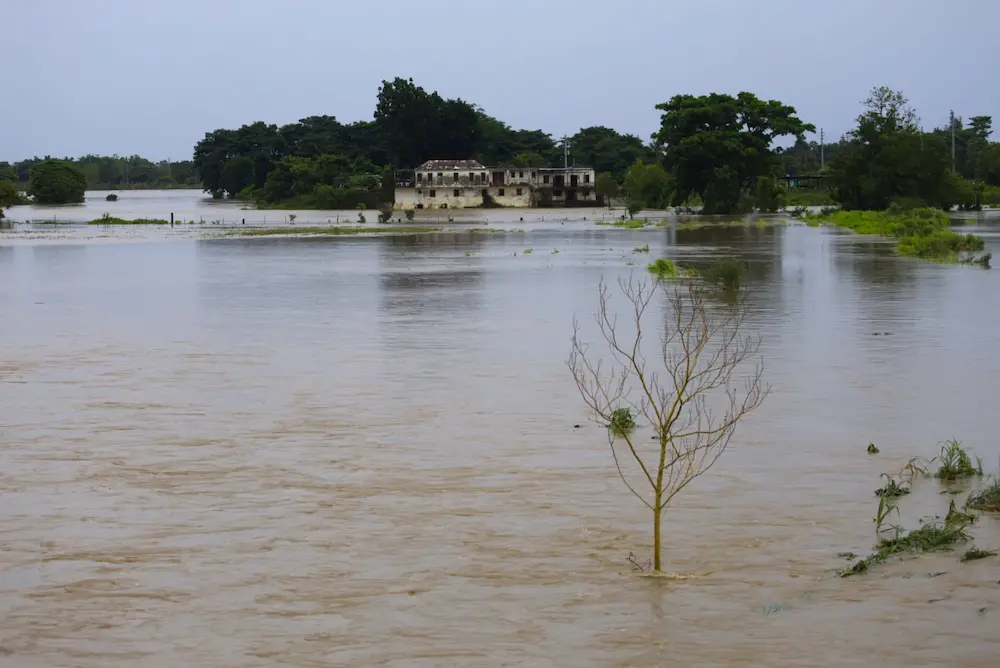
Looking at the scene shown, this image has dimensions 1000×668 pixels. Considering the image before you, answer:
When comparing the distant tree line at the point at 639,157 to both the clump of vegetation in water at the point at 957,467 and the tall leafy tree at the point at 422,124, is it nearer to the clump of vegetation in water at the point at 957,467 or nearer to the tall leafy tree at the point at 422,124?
the tall leafy tree at the point at 422,124

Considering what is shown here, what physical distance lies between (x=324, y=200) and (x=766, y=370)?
11361 cm

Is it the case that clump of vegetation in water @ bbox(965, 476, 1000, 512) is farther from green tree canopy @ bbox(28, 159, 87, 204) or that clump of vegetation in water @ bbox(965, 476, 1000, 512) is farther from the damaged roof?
green tree canopy @ bbox(28, 159, 87, 204)

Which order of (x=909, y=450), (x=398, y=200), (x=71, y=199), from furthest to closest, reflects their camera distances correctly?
(x=71, y=199) < (x=398, y=200) < (x=909, y=450)

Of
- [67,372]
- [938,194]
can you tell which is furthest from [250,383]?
[938,194]

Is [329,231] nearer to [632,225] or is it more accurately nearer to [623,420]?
[632,225]

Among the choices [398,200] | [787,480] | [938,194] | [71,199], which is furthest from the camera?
[71,199]

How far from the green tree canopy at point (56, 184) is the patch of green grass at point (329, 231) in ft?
303

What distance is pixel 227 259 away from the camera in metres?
46.6

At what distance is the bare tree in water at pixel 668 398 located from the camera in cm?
927

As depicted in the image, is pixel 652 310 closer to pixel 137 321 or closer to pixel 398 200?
pixel 137 321

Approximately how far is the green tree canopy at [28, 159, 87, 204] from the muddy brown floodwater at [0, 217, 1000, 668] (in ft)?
482

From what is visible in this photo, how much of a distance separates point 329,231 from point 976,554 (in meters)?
69.5

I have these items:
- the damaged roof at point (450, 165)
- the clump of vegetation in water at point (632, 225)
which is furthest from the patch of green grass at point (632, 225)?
the damaged roof at point (450, 165)

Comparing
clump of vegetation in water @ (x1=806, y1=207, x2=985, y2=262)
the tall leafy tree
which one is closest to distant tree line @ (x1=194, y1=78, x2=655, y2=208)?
the tall leafy tree
